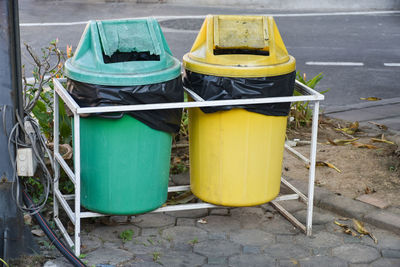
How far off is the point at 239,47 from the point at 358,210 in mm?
1423

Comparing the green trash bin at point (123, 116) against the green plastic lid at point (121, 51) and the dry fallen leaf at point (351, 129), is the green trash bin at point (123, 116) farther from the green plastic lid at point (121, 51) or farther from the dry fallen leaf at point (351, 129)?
the dry fallen leaf at point (351, 129)

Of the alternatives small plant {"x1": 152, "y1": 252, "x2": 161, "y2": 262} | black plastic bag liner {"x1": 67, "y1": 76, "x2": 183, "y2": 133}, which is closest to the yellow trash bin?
black plastic bag liner {"x1": 67, "y1": 76, "x2": 183, "y2": 133}

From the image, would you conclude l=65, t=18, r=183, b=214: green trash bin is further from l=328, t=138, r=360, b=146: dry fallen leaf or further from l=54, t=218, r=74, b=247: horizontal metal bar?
l=328, t=138, r=360, b=146: dry fallen leaf

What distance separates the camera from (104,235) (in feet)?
13.1

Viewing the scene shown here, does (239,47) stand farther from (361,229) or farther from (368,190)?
(368,190)

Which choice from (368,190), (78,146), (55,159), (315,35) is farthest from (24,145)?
(315,35)

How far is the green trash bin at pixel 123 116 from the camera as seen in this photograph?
3.45 meters

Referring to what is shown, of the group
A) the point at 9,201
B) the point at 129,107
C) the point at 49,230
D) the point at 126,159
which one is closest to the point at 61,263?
the point at 49,230

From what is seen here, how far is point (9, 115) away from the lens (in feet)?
11.3

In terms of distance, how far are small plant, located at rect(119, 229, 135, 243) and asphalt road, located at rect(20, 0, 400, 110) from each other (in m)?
3.73

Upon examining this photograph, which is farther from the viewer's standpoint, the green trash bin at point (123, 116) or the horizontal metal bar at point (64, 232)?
the horizontal metal bar at point (64, 232)

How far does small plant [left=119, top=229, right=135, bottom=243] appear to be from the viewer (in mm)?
3930

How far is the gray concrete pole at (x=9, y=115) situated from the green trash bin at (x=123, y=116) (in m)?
0.32

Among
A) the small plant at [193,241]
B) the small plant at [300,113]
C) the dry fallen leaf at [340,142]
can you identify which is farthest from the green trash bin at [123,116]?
the small plant at [300,113]
